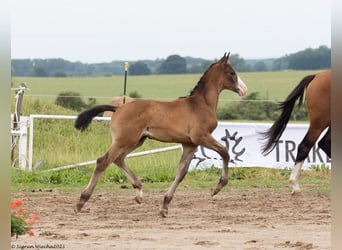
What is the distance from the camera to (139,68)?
49219 mm

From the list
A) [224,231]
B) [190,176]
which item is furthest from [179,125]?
[190,176]

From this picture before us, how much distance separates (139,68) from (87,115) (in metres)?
41.1

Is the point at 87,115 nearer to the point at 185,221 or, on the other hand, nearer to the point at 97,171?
the point at 97,171

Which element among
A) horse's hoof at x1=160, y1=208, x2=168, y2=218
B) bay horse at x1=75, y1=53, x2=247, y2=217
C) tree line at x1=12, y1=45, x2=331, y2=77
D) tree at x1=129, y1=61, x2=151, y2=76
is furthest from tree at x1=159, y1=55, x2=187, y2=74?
horse's hoof at x1=160, y1=208, x2=168, y2=218

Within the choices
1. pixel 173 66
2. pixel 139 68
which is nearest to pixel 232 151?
pixel 173 66

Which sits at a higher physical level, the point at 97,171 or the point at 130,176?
the point at 97,171

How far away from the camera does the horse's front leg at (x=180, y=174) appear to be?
805cm

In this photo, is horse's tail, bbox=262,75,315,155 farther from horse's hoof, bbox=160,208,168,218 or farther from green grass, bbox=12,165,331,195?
horse's hoof, bbox=160,208,168,218

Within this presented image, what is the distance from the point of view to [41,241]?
244 inches

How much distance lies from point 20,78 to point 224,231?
131 ft

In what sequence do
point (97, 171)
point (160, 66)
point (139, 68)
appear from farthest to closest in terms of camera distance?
1. point (160, 66)
2. point (139, 68)
3. point (97, 171)

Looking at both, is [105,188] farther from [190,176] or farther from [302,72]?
[302,72]

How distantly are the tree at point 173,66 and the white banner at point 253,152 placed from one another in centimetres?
3309

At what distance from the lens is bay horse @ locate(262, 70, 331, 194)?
945 centimetres
